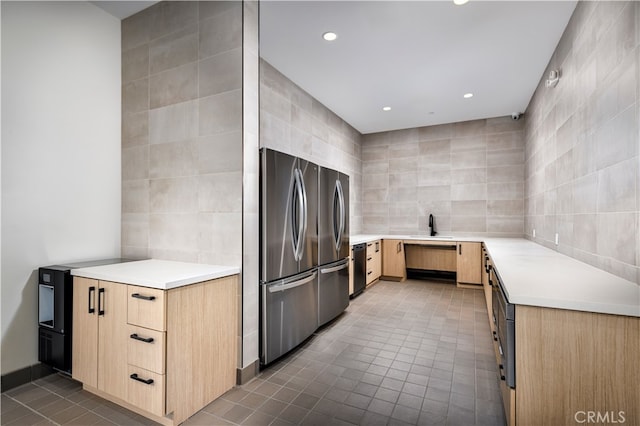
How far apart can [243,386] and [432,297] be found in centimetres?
326

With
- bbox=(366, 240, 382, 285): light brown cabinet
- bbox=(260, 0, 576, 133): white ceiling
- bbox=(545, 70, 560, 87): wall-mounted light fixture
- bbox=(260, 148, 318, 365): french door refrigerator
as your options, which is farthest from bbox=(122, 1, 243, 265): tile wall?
bbox=(366, 240, 382, 285): light brown cabinet

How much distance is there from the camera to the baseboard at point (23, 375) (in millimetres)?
2100

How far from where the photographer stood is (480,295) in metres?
4.68

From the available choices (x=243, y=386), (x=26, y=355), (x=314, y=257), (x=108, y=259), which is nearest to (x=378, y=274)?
(x=314, y=257)

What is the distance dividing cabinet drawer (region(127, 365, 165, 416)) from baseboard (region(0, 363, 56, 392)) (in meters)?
1.04

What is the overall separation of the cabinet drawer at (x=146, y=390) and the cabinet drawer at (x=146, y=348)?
1.5 inches

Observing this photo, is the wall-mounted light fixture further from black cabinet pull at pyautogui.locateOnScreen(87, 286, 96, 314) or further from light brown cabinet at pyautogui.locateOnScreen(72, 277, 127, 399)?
black cabinet pull at pyautogui.locateOnScreen(87, 286, 96, 314)

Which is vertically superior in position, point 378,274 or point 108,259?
point 108,259

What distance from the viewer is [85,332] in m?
2.04

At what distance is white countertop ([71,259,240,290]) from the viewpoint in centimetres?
177

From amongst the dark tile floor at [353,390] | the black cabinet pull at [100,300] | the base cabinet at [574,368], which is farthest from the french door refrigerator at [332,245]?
the base cabinet at [574,368]

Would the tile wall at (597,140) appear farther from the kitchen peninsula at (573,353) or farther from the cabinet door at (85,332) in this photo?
the cabinet door at (85,332)

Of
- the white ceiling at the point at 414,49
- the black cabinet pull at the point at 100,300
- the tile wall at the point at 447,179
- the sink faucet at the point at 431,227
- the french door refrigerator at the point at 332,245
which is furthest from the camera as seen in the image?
the sink faucet at the point at 431,227

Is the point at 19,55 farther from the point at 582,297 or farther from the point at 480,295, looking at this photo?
the point at 480,295
